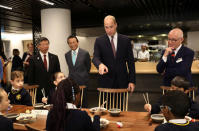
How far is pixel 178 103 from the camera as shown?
1.23 m

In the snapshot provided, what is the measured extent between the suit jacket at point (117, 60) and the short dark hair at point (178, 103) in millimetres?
1283

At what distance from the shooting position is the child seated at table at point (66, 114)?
1.29 meters

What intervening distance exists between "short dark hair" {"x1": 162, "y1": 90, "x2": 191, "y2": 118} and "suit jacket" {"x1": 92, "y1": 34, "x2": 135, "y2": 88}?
128 cm

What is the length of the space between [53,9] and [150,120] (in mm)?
5231

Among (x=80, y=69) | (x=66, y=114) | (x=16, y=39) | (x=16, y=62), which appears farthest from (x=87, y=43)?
(x=66, y=114)

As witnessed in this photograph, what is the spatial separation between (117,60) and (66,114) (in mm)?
1341

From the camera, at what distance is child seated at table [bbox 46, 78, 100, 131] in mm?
1294

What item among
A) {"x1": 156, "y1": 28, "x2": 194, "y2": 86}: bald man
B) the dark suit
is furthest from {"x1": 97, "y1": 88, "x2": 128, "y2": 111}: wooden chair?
the dark suit

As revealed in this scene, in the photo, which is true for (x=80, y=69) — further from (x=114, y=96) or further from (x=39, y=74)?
(x=114, y=96)

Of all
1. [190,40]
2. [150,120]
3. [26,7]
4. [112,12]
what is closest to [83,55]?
[150,120]

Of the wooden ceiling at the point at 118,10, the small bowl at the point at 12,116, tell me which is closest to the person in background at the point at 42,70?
the small bowl at the point at 12,116

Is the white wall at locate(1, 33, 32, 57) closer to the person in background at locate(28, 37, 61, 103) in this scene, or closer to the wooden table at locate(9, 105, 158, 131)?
the person in background at locate(28, 37, 61, 103)

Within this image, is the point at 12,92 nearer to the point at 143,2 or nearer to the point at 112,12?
the point at 143,2

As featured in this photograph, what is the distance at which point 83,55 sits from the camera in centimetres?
369
